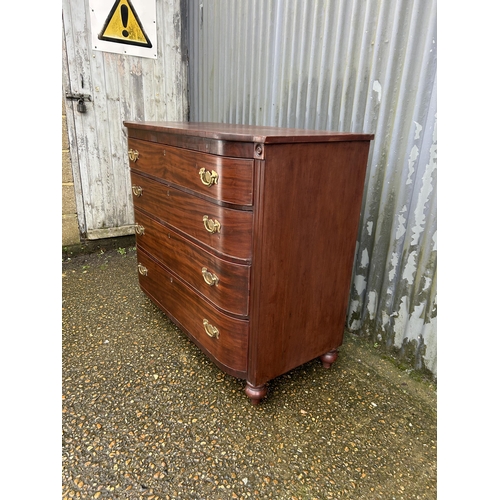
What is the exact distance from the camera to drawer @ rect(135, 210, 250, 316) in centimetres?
157

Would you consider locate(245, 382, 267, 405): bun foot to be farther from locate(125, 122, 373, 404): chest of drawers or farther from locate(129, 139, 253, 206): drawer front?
locate(129, 139, 253, 206): drawer front

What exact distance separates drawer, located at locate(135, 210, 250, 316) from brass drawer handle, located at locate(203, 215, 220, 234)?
0.13 meters

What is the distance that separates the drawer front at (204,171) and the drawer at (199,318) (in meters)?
0.55

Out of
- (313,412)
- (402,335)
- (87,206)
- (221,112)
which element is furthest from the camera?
(87,206)

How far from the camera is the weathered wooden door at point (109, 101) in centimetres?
295

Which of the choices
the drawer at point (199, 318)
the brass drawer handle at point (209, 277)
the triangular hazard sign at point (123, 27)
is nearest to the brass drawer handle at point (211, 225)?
the brass drawer handle at point (209, 277)

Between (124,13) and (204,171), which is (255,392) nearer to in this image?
(204,171)

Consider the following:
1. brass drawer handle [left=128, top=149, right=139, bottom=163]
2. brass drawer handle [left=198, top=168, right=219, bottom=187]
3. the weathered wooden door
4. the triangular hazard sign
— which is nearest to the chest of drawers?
brass drawer handle [left=198, top=168, right=219, bottom=187]

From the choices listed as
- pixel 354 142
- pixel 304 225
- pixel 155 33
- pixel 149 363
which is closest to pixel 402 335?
pixel 304 225

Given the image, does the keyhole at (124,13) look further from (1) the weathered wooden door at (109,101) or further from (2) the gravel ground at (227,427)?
(2) the gravel ground at (227,427)

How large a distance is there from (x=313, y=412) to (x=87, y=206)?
2679 mm

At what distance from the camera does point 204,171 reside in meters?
1.55

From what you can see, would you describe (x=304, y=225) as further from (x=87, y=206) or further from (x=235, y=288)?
(x=87, y=206)

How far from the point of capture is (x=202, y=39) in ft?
10.1
